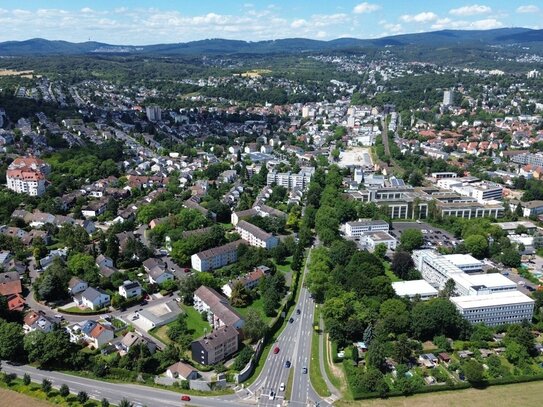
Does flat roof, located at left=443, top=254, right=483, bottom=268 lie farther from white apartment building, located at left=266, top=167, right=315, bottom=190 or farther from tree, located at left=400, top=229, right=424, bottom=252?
white apartment building, located at left=266, top=167, right=315, bottom=190

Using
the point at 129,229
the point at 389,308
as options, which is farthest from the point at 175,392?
the point at 129,229

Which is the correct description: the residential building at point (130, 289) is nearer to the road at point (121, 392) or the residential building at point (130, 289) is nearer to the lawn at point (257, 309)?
the lawn at point (257, 309)

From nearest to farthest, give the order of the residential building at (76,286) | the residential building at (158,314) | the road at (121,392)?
the road at (121,392) < the residential building at (158,314) < the residential building at (76,286)

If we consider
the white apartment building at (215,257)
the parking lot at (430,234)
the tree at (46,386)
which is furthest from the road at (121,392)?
the parking lot at (430,234)

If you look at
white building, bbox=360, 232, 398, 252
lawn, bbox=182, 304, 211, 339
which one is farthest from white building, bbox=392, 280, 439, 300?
lawn, bbox=182, 304, 211, 339

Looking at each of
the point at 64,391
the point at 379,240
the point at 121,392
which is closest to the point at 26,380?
the point at 64,391

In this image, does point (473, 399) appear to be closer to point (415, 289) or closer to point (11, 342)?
point (415, 289)

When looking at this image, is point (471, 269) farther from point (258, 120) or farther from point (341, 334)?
point (258, 120)
